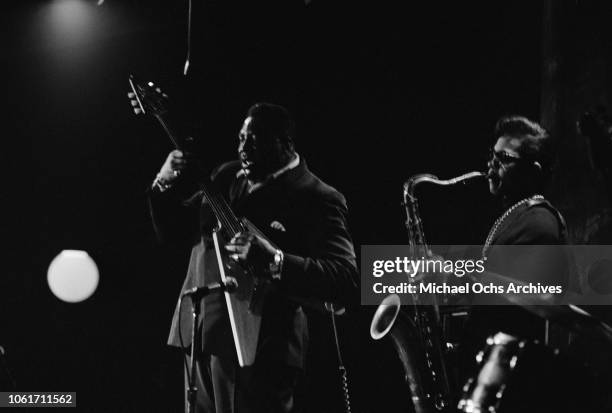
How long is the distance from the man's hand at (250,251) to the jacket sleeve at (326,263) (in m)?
0.08

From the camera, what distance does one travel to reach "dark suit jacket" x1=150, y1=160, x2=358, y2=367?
2.98 m

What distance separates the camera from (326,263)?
3.16 meters

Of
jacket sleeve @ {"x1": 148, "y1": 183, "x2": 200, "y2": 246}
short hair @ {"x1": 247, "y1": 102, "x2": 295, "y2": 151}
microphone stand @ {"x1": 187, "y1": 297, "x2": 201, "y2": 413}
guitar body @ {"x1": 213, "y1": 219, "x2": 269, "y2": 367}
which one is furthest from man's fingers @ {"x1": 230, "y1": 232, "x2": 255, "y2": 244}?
short hair @ {"x1": 247, "y1": 102, "x2": 295, "y2": 151}

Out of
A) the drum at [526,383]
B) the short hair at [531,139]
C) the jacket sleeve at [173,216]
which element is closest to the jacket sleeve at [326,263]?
the jacket sleeve at [173,216]

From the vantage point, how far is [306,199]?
128 inches

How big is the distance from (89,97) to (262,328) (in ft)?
8.00

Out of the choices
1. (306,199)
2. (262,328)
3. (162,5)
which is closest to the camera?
(262,328)

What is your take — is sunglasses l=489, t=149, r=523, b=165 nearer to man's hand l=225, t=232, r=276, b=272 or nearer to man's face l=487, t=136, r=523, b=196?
man's face l=487, t=136, r=523, b=196

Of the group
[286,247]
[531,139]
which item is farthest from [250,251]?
[531,139]

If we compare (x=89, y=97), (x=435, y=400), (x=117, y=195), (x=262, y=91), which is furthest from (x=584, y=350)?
(x=89, y=97)

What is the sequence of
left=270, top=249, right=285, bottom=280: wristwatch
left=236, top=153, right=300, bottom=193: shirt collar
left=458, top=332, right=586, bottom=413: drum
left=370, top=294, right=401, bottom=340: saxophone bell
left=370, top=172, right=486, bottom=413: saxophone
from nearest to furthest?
left=458, top=332, right=586, bottom=413: drum, left=270, top=249, right=285, bottom=280: wristwatch, left=236, top=153, right=300, bottom=193: shirt collar, left=370, top=172, right=486, bottom=413: saxophone, left=370, top=294, right=401, bottom=340: saxophone bell

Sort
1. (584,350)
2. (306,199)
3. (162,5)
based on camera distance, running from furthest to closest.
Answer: (162,5), (584,350), (306,199)

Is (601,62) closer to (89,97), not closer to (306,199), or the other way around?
(306,199)

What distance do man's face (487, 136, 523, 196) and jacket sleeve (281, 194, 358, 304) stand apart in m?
0.70
